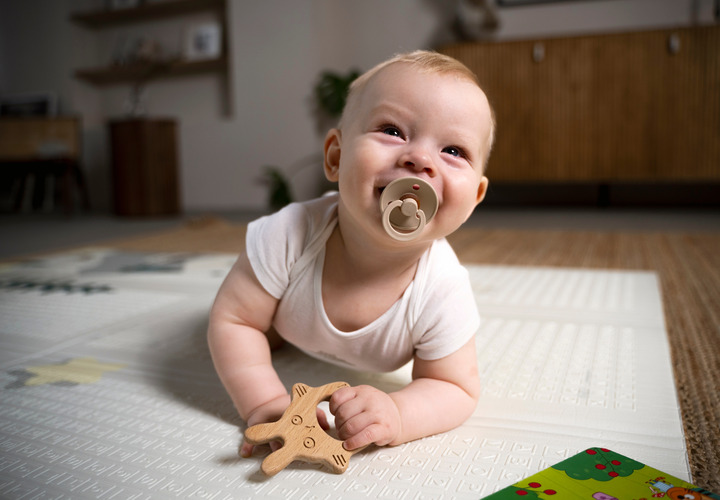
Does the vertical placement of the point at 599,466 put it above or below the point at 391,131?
below

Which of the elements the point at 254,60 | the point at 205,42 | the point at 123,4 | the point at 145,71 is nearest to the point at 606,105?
the point at 254,60

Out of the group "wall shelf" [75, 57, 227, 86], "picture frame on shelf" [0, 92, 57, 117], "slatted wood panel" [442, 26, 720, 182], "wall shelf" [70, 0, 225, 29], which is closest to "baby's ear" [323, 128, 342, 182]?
"slatted wood panel" [442, 26, 720, 182]

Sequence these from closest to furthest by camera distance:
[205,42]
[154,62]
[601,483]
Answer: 1. [601,483]
2. [205,42]
3. [154,62]

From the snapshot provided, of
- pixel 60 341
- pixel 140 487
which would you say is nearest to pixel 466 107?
pixel 140 487

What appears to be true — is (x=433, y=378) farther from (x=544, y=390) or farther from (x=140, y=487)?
(x=140, y=487)

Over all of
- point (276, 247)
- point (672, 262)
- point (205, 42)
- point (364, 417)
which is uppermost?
point (205, 42)

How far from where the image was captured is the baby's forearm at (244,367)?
58cm

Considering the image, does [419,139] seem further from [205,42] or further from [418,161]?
[205,42]

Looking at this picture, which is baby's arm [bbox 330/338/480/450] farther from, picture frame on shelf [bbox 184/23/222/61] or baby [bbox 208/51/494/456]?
picture frame on shelf [bbox 184/23/222/61]

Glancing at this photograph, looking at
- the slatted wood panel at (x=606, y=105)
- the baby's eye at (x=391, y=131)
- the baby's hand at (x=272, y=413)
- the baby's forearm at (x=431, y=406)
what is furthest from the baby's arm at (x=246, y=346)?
the slatted wood panel at (x=606, y=105)

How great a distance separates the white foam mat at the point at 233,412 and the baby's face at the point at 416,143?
22cm

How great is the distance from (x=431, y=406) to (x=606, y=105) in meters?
2.77

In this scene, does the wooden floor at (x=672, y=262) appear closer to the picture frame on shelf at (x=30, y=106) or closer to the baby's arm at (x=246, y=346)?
the baby's arm at (x=246, y=346)

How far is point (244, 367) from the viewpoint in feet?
1.98
